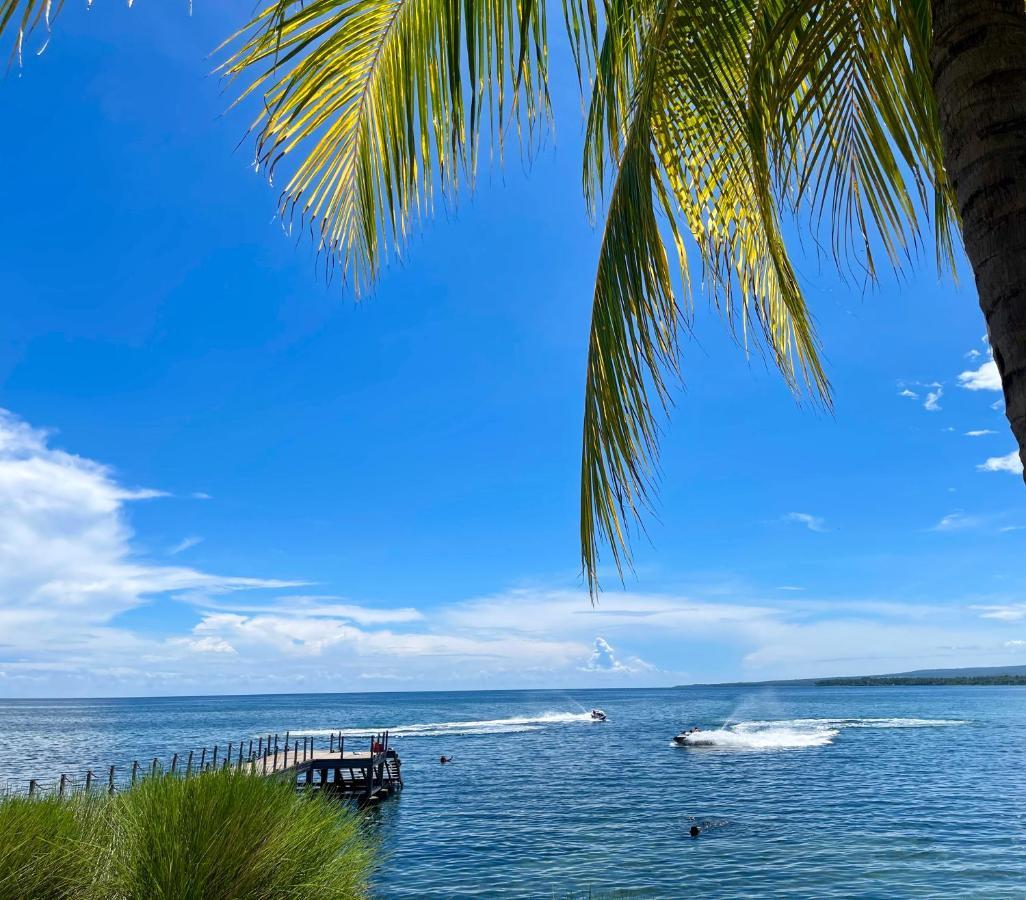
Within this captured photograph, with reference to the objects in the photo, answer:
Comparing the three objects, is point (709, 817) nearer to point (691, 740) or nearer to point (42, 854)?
point (42, 854)

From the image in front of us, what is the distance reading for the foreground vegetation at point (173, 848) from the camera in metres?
7.66

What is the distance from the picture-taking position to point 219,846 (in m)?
8.05

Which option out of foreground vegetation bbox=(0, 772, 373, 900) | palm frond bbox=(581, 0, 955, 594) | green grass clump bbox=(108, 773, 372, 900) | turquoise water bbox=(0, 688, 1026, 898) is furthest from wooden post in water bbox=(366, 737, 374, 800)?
palm frond bbox=(581, 0, 955, 594)

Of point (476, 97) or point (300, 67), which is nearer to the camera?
point (476, 97)

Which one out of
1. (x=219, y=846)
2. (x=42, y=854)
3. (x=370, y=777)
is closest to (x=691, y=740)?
(x=370, y=777)

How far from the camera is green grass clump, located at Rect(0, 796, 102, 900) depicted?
7973 mm

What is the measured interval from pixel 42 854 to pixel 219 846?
1949 millimetres

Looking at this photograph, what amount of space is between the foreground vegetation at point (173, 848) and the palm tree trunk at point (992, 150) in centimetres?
797

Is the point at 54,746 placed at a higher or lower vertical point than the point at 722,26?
lower

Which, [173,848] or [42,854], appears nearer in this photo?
[173,848]

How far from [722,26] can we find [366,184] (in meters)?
1.89

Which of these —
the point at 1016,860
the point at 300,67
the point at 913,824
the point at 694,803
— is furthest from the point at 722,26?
the point at 694,803

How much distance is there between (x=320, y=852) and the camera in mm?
9852

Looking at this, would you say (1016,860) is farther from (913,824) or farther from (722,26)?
(722,26)
